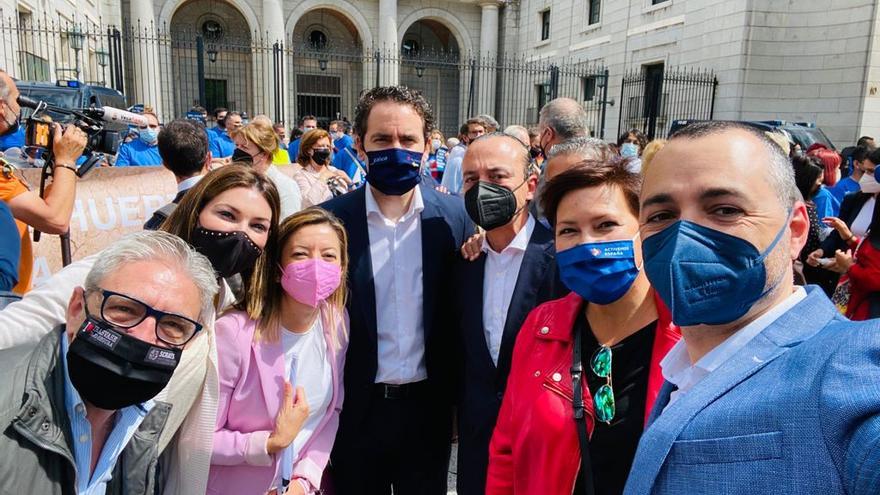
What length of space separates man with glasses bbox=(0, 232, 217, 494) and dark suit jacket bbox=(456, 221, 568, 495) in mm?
1144

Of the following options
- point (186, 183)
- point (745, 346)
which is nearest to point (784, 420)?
point (745, 346)

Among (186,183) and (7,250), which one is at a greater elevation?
(186,183)

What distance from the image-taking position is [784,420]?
84 cm

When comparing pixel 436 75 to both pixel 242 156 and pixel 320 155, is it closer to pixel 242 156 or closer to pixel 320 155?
pixel 320 155

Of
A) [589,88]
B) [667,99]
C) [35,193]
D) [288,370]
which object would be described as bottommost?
[288,370]

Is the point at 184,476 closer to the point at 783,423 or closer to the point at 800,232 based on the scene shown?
the point at 783,423

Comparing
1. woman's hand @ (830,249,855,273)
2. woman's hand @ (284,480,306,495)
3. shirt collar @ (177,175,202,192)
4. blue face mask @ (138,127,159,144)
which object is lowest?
woman's hand @ (284,480,306,495)

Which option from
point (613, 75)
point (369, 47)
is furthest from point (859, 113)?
point (369, 47)

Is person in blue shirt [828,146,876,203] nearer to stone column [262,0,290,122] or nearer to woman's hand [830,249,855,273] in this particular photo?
woman's hand [830,249,855,273]

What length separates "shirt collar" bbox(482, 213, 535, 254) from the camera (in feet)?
8.16

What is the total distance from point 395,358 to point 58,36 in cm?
1928

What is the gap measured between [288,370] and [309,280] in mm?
371

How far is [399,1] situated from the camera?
2650cm

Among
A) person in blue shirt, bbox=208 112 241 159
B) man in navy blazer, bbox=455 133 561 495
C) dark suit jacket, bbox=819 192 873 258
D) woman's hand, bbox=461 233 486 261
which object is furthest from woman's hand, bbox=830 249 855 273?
person in blue shirt, bbox=208 112 241 159
